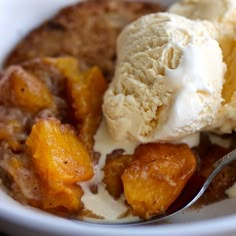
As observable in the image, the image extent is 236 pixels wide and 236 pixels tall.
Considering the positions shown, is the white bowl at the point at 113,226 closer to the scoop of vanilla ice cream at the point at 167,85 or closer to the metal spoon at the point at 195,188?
the metal spoon at the point at 195,188

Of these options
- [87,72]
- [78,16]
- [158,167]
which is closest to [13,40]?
[78,16]

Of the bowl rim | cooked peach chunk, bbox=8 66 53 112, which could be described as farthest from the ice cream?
cooked peach chunk, bbox=8 66 53 112

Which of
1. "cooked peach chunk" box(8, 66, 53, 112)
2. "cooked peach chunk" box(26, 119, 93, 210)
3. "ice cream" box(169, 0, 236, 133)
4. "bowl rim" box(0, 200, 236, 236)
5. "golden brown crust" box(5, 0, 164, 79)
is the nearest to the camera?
"bowl rim" box(0, 200, 236, 236)

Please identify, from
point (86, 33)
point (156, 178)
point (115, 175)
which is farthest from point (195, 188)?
point (86, 33)

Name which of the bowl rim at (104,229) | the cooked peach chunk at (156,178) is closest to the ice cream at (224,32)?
the cooked peach chunk at (156,178)

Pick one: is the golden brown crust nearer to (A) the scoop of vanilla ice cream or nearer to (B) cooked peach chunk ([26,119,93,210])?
(A) the scoop of vanilla ice cream

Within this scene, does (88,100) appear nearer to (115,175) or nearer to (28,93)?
(28,93)

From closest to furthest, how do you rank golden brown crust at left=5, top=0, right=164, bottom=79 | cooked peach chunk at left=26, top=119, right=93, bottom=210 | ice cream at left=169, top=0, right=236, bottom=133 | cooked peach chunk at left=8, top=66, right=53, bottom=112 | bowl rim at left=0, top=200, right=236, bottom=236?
bowl rim at left=0, top=200, right=236, bottom=236 < cooked peach chunk at left=26, top=119, right=93, bottom=210 < ice cream at left=169, top=0, right=236, bottom=133 < cooked peach chunk at left=8, top=66, right=53, bottom=112 < golden brown crust at left=5, top=0, right=164, bottom=79
